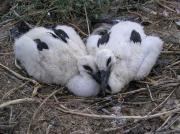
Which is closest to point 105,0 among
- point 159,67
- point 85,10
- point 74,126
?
point 85,10

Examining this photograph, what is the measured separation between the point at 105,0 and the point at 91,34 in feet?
1.55

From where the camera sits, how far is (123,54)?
5348 mm

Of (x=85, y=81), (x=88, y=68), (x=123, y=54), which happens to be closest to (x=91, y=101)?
(x=85, y=81)

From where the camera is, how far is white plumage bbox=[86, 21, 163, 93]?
5.24 m

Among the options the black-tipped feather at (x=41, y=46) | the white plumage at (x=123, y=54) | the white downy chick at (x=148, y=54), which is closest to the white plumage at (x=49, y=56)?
the black-tipped feather at (x=41, y=46)

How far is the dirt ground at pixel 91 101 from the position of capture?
4773mm

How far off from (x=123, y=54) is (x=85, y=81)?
447 mm

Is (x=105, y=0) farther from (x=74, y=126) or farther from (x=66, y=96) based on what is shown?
(x=74, y=126)

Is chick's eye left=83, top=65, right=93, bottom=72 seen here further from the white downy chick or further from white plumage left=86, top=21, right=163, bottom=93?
the white downy chick

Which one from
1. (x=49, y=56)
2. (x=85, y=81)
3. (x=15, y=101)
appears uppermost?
(x=49, y=56)

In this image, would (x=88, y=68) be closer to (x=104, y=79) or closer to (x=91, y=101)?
(x=104, y=79)

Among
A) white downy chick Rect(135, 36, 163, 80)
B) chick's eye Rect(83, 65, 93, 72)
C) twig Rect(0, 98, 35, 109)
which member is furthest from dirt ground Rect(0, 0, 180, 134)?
chick's eye Rect(83, 65, 93, 72)

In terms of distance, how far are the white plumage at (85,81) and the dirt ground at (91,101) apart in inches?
3.2

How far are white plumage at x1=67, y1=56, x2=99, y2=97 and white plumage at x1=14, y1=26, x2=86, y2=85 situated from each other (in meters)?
0.09
